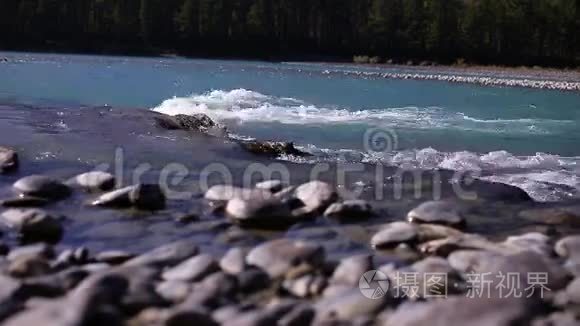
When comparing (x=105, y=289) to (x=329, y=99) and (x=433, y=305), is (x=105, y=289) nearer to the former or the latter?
(x=433, y=305)

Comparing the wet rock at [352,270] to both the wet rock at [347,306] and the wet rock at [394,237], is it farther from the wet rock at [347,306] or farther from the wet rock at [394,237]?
the wet rock at [394,237]

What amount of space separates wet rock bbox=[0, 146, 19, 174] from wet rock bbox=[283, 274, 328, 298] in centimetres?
488

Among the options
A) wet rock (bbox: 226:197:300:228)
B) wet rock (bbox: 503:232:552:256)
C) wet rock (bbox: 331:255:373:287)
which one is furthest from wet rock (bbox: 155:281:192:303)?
wet rock (bbox: 503:232:552:256)

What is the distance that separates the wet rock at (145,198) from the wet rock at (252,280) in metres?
2.34

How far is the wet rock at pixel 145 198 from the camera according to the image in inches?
282

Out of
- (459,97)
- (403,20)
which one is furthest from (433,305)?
(403,20)

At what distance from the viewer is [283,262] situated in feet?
17.3

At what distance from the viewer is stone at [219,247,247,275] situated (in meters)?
5.17

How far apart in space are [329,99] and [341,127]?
859 cm

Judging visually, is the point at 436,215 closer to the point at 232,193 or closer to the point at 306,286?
the point at 232,193

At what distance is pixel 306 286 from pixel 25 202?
3.41m

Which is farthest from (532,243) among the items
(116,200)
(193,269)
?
(116,200)

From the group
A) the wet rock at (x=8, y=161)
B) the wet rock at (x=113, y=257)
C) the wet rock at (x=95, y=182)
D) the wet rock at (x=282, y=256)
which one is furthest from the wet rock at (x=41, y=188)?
the wet rock at (x=282, y=256)

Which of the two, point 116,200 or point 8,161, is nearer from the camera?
point 116,200
